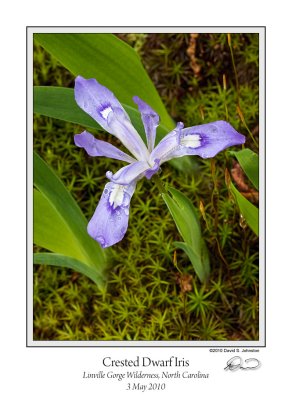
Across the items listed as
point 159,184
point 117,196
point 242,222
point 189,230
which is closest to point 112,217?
point 117,196

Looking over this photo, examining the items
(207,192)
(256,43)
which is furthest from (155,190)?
(256,43)

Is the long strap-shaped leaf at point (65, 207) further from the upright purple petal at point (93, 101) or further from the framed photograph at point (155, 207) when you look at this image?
the upright purple petal at point (93, 101)

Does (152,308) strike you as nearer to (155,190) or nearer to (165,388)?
(165,388)

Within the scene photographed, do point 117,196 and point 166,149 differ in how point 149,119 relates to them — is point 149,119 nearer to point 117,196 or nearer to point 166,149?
point 166,149

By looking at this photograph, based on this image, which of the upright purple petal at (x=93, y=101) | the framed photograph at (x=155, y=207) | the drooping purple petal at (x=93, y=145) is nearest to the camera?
the drooping purple petal at (x=93, y=145)

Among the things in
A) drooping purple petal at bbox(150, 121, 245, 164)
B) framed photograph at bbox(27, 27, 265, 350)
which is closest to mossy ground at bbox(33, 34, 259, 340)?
framed photograph at bbox(27, 27, 265, 350)
